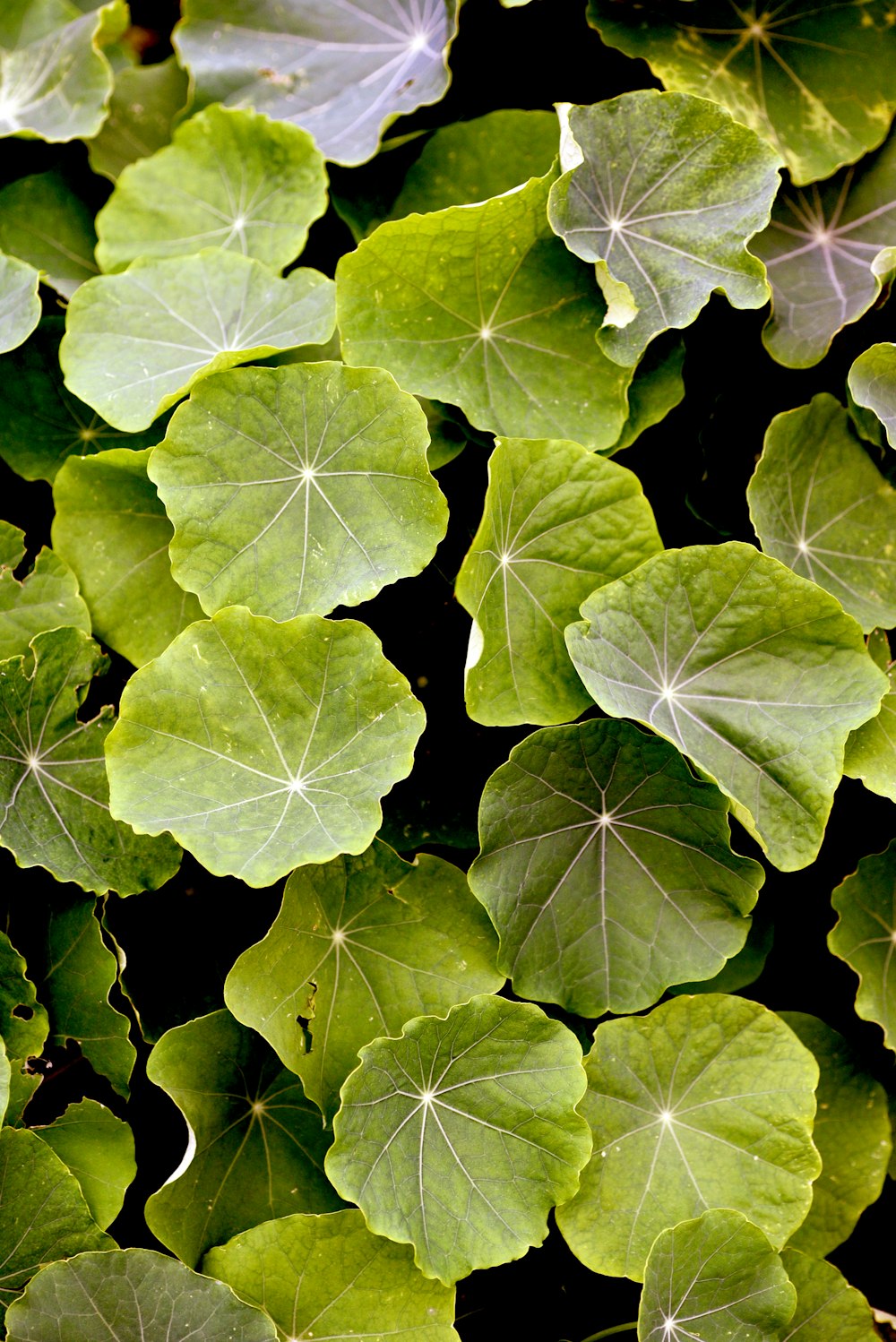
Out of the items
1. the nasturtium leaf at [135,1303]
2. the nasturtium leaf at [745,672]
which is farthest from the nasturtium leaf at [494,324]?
the nasturtium leaf at [135,1303]

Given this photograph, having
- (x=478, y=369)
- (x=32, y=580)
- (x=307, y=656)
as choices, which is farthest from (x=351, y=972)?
(x=478, y=369)

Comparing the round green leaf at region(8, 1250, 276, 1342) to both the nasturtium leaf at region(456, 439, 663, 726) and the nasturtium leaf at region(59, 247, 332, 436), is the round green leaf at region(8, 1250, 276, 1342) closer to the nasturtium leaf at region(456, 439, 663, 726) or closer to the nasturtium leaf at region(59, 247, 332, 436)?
the nasturtium leaf at region(456, 439, 663, 726)

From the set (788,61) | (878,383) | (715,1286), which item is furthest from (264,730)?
(788,61)

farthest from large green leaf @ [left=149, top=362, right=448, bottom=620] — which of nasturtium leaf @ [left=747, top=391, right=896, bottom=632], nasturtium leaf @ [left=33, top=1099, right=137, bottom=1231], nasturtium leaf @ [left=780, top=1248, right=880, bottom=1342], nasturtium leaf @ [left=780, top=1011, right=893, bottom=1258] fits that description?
nasturtium leaf @ [left=780, top=1248, right=880, bottom=1342]

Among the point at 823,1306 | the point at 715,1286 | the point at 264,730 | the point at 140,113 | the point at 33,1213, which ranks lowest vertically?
the point at 823,1306

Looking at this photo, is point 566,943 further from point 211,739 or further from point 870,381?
point 870,381

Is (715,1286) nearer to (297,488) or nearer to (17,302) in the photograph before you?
(297,488)

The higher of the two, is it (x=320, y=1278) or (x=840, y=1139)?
(x=320, y=1278)
